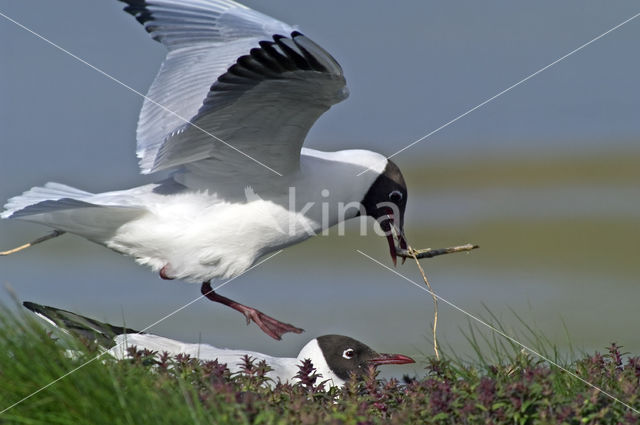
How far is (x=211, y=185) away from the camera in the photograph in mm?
6137

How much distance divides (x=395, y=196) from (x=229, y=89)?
1.53 m

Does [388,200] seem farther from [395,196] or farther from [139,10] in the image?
[139,10]

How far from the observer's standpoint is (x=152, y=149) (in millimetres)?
6297

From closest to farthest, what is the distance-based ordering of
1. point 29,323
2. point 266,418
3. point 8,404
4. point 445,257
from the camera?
point 266,418
point 8,404
point 29,323
point 445,257

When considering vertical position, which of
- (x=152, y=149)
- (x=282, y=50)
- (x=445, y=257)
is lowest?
(x=445, y=257)

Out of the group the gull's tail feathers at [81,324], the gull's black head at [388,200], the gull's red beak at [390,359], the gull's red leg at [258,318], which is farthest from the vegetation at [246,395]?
the gull's black head at [388,200]

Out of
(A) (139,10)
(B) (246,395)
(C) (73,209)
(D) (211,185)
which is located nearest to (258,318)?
(D) (211,185)

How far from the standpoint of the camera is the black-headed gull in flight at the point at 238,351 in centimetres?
552

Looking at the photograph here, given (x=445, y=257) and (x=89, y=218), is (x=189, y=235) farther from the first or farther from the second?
(x=445, y=257)

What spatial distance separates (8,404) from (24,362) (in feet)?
0.69

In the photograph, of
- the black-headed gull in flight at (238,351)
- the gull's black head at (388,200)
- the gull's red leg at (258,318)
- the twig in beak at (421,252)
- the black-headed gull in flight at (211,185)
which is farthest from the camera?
the gull's red leg at (258,318)

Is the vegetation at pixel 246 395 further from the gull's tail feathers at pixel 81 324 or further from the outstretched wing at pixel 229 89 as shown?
the outstretched wing at pixel 229 89

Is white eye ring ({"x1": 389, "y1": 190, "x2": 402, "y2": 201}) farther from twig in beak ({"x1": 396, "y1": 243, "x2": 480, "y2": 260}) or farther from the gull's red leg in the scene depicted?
the gull's red leg

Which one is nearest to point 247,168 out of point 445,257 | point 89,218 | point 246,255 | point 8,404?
point 246,255
